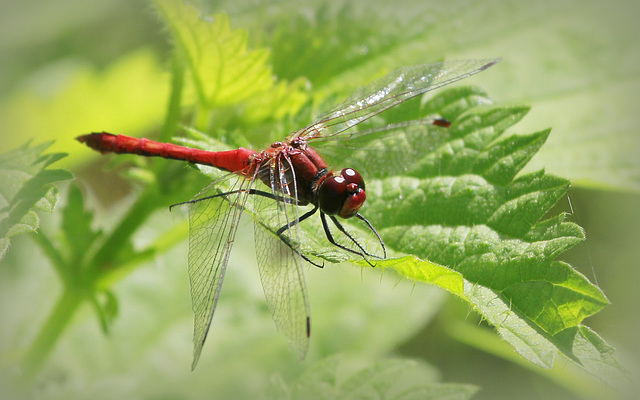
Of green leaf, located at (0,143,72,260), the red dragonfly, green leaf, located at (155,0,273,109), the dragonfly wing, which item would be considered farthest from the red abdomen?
green leaf, located at (0,143,72,260)

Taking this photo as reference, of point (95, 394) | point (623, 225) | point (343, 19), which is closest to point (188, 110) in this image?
point (343, 19)

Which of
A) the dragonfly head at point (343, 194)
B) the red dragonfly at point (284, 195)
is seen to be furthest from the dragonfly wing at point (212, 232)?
the dragonfly head at point (343, 194)

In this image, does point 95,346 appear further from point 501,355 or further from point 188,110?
point 501,355

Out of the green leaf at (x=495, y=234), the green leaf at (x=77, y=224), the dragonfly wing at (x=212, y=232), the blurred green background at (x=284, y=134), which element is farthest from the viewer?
the blurred green background at (x=284, y=134)

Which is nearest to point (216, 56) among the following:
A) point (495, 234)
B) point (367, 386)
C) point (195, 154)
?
point (195, 154)

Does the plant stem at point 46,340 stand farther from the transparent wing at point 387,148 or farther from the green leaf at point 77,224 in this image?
the transparent wing at point 387,148

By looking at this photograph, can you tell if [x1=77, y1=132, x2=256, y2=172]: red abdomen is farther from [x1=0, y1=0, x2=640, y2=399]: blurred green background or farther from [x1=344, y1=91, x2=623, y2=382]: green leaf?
[x1=344, y1=91, x2=623, y2=382]: green leaf

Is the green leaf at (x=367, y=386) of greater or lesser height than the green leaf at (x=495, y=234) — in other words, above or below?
below
